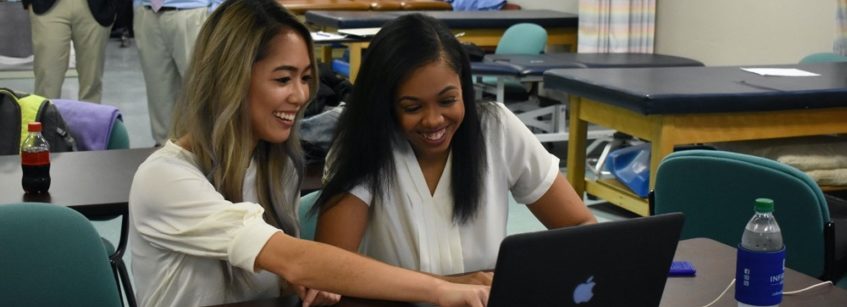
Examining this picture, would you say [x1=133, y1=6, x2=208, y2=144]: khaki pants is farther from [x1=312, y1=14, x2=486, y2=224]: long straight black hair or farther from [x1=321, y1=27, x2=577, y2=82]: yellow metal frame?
[x1=312, y1=14, x2=486, y2=224]: long straight black hair

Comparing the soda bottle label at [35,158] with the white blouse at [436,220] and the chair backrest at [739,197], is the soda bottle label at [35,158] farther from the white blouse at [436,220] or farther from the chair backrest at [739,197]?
the chair backrest at [739,197]

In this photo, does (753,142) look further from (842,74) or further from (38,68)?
(38,68)

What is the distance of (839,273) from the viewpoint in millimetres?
2709

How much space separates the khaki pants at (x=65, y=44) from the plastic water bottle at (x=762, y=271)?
189 inches

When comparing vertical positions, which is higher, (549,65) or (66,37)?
(66,37)

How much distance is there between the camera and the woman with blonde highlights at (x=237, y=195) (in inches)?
68.8

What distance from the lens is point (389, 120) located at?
6.81 feet

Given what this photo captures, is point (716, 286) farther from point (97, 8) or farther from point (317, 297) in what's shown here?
point (97, 8)

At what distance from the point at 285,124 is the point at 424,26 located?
13.5 inches

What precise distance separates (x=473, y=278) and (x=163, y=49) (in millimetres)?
4152

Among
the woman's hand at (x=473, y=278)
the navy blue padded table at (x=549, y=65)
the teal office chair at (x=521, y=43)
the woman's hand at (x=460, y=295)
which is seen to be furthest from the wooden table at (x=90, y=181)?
the teal office chair at (x=521, y=43)

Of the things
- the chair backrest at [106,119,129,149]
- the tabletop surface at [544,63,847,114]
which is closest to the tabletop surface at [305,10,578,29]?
the tabletop surface at [544,63,847,114]

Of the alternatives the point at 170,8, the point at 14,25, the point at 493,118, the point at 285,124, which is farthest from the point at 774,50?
the point at 14,25

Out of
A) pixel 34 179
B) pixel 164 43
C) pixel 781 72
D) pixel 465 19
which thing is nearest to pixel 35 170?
pixel 34 179
